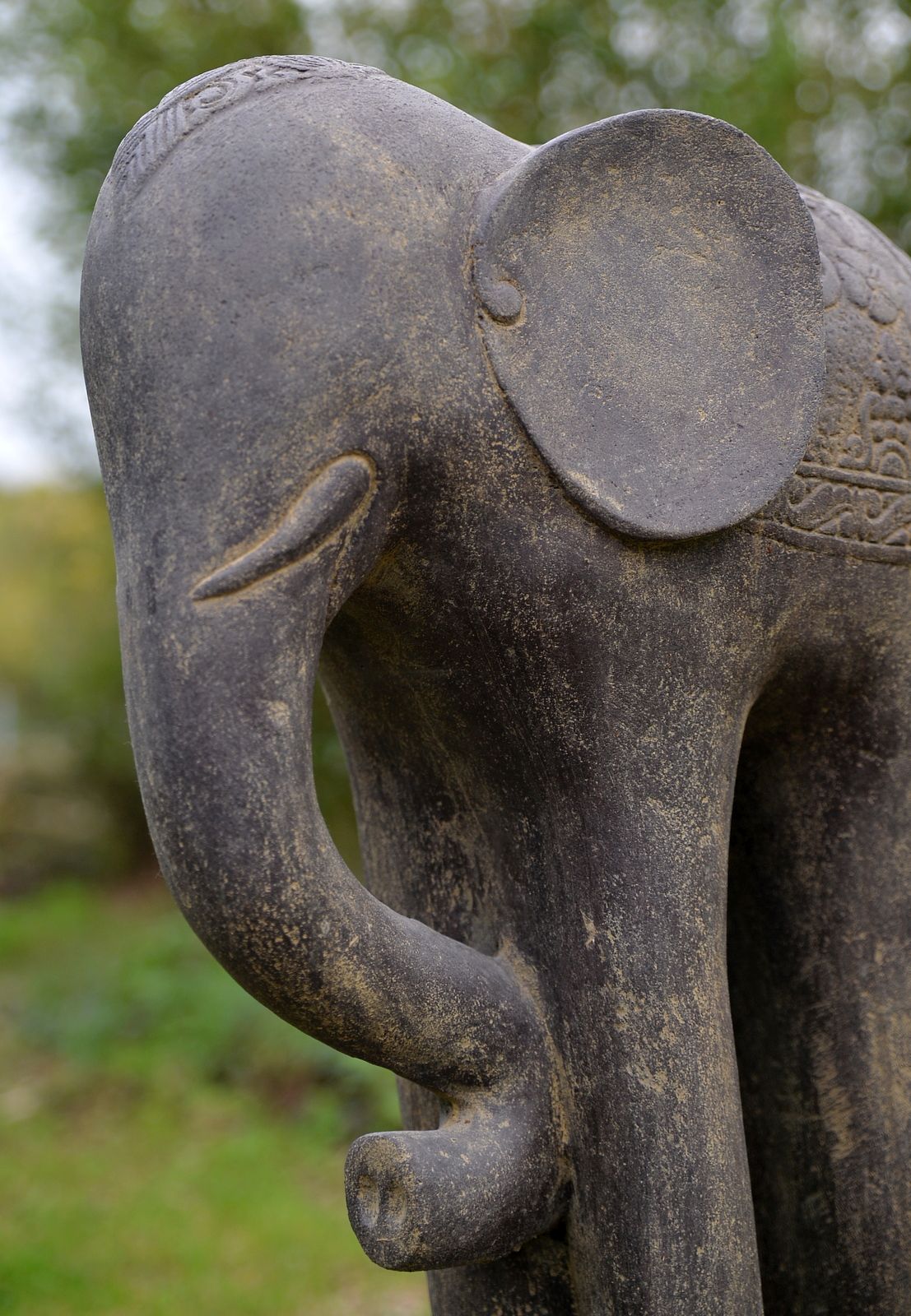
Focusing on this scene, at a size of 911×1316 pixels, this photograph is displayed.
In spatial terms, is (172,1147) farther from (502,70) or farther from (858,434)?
(502,70)

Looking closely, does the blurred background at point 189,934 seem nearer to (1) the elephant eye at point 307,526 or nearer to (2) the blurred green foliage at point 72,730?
(2) the blurred green foliage at point 72,730

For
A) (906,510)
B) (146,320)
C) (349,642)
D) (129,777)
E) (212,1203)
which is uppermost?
(146,320)

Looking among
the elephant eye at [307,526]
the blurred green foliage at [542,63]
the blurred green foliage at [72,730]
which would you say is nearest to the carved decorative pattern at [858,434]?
the elephant eye at [307,526]

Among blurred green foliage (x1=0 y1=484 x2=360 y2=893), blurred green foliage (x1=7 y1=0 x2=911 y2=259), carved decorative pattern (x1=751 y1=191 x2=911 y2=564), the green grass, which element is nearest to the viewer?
carved decorative pattern (x1=751 y1=191 x2=911 y2=564)

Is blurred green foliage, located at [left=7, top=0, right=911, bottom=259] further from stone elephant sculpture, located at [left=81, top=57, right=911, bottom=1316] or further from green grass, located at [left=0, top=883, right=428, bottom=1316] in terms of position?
stone elephant sculpture, located at [left=81, top=57, right=911, bottom=1316]

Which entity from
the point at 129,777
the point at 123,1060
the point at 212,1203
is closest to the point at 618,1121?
the point at 212,1203

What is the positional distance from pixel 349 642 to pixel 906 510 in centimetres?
37

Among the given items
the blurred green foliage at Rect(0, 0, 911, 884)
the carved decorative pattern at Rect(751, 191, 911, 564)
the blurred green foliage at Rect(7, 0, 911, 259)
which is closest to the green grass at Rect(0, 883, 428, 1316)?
the blurred green foliage at Rect(0, 0, 911, 884)

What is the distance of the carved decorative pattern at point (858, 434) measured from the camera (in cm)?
83

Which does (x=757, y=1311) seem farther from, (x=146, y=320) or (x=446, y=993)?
(x=146, y=320)

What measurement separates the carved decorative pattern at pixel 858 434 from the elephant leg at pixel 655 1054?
135mm

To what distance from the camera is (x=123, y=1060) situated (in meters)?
3.38

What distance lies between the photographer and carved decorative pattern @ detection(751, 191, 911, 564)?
0.83 meters

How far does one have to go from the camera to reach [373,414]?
0.70 m
